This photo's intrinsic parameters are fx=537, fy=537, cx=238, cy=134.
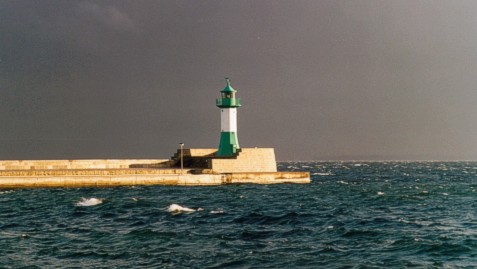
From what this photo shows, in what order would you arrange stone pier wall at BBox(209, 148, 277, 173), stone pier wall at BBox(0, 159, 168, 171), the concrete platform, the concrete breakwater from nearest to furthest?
the concrete platform, the concrete breakwater, stone pier wall at BBox(209, 148, 277, 173), stone pier wall at BBox(0, 159, 168, 171)

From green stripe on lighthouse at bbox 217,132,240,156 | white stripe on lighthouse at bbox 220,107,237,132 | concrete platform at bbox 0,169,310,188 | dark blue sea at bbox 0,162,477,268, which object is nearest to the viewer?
dark blue sea at bbox 0,162,477,268

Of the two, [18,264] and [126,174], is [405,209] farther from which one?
[126,174]

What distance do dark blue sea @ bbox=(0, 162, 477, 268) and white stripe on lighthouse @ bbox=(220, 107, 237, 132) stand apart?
26.5m

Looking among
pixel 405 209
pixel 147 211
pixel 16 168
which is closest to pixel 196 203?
pixel 147 211

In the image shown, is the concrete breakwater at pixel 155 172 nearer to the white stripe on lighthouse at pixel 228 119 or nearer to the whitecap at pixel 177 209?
the white stripe on lighthouse at pixel 228 119

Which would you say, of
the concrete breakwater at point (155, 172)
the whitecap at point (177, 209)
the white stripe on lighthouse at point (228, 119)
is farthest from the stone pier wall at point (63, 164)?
the whitecap at point (177, 209)

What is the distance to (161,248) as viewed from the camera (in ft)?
67.0

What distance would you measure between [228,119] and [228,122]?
37 cm

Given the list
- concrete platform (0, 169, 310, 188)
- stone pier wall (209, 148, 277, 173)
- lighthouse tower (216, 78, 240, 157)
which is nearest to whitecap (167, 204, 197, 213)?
concrete platform (0, 169, 310, 188)

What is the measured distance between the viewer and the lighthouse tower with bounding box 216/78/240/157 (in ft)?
213

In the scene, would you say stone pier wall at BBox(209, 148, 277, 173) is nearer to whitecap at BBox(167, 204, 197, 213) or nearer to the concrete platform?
the concrete platform

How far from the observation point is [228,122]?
215ft

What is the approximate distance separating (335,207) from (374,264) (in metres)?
17.2

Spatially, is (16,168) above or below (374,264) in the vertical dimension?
above
